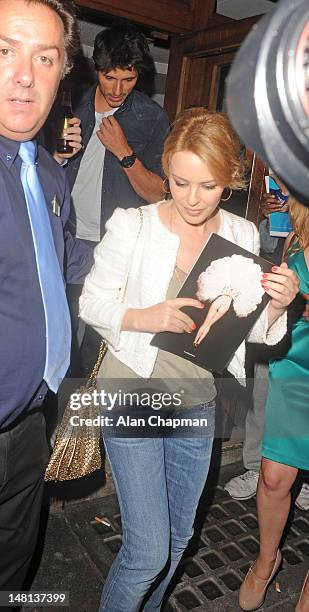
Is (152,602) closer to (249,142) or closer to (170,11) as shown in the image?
(249,142)

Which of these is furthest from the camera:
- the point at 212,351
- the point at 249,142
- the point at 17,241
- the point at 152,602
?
the point at 152,602

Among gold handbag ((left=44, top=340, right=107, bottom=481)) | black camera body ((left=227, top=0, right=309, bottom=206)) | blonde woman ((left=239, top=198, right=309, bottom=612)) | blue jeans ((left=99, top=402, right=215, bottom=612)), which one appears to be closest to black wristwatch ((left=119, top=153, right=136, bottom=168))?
blonde woman ((left=239, top=198, right=309, bottom=612))

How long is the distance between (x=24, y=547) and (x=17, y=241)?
1134mm

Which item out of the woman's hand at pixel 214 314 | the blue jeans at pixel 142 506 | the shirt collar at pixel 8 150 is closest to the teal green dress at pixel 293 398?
the blue jeans at pixel 142 506

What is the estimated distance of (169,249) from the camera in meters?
1.99

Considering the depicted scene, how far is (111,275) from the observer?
1.97m

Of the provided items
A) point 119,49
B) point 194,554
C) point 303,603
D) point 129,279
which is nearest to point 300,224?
point 129,279

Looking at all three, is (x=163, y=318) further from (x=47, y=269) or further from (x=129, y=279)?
(x=47, y=269)

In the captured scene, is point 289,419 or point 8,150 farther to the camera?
point 289,419

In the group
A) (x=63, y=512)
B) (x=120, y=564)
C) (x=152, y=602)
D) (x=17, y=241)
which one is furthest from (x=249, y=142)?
(x=63, y=512)

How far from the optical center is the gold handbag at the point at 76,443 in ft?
8.00

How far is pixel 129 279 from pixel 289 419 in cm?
109

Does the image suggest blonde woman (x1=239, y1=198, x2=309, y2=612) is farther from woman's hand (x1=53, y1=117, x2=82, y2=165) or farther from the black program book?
woman's hand (x1=53, y1=117, x2=82, y2=165)

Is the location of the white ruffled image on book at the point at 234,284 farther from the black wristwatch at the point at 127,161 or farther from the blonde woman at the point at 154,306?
the black wristwatch at the point at 127,161
